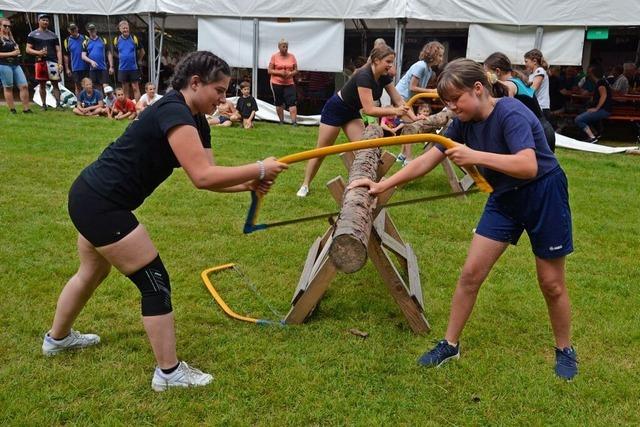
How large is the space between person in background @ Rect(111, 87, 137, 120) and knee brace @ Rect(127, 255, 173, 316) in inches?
448

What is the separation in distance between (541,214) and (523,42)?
1037 cm

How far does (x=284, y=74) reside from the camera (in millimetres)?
13461

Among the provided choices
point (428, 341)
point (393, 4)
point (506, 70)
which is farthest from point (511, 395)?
point (393, 4)

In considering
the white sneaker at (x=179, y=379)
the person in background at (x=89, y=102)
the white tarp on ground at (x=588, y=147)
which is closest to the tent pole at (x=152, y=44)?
the person in background at (x=89, y=102)

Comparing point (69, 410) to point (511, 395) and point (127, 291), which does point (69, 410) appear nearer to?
point (127, 291)

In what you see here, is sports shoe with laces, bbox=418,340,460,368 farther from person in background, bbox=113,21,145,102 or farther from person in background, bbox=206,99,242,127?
person in background, bbox=113,21,145,102

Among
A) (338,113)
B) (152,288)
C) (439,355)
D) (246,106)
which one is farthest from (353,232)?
(246,106)

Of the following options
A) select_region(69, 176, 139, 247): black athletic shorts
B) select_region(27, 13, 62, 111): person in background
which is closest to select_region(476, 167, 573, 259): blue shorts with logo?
select_region(69, 176, 139, 247): black athletic shorts

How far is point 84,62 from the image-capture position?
14984 mm

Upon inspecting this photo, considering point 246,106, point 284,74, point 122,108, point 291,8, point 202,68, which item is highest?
point 291,8

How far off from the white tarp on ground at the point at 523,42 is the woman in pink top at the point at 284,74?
3967mm

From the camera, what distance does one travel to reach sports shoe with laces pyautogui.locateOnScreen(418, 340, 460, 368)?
368 centimetres

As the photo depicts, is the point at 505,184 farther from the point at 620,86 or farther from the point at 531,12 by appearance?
the point at 620,86

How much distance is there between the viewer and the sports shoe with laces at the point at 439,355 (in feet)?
12.1
